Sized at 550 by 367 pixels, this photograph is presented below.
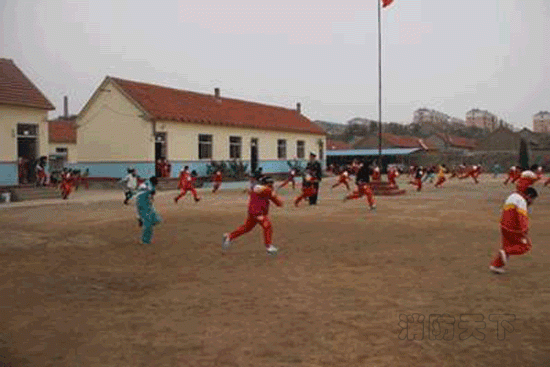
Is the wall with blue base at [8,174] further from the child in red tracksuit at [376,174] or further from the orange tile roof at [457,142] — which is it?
the orange tile roof at [457,142]

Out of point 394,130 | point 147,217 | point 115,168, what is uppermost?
point 394,130

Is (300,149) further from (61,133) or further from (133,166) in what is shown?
(61,133)

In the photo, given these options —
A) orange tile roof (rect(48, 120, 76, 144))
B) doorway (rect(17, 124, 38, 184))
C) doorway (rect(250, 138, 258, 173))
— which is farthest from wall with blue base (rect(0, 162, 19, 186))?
orange tile roof (rect(48, 120, 76, 144))

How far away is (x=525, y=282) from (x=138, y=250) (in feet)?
20.3

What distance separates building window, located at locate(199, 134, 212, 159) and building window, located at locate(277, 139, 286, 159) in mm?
7671

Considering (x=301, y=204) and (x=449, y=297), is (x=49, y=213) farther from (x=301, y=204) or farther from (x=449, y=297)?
(x=449, y=297)

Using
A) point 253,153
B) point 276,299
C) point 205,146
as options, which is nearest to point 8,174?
point 205,146

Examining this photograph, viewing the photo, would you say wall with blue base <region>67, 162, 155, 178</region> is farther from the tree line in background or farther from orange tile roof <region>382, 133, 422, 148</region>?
the tree line in background

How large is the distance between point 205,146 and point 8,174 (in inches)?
477

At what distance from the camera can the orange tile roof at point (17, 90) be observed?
23766 millimetres

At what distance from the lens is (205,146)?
3334 cm

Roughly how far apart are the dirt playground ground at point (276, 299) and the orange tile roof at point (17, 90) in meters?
12.9

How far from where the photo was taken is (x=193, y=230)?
1270 cm

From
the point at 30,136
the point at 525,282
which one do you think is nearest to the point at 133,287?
the point at 525,282
